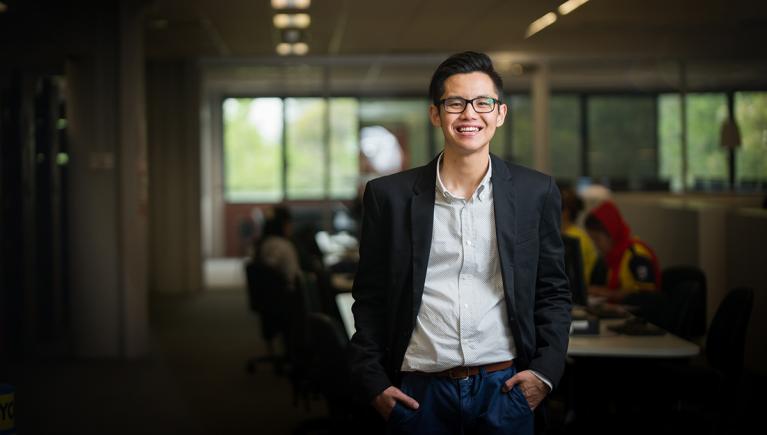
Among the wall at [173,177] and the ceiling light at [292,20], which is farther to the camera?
the wall at [173,177]

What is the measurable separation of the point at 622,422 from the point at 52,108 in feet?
17.6

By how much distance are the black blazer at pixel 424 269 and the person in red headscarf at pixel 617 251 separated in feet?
11.8

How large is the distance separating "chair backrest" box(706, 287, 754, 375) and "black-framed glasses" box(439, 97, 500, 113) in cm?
252

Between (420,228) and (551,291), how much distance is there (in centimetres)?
38

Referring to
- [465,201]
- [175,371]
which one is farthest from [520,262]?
[175,371]

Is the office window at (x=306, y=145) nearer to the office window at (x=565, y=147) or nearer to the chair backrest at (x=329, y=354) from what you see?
the office window at (x=565, y=147)

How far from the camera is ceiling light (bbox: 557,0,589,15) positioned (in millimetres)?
8586

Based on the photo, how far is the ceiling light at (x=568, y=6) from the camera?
8586mm

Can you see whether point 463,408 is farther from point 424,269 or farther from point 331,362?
point 331,362

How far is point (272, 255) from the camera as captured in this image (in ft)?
24.7

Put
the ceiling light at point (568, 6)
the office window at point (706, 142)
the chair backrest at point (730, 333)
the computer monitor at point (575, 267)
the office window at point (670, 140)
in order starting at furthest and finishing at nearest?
the office window at point (670, 140) → the office window at point (706, 142) → the ceiling light at point (568, 6) → the computer monitor at point (575, 267) → the chair backrest at point (730, 333)

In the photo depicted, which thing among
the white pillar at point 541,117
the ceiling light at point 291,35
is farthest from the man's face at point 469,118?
the white pillar at point 541,117

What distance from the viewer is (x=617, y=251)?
247 inches

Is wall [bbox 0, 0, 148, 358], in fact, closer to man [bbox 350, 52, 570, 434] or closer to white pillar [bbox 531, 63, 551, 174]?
white pillar [bbox 531, 63, 551, 174]
